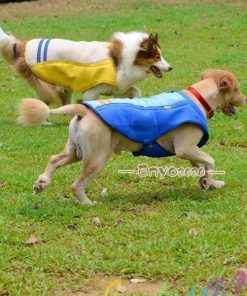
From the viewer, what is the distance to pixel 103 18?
18.9 metres

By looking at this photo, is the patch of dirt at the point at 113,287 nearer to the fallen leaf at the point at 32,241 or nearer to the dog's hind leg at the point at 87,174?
the fallen leaf at the point at 32,241

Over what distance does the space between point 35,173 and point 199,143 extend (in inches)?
69.7

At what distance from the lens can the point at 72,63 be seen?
29.1ft

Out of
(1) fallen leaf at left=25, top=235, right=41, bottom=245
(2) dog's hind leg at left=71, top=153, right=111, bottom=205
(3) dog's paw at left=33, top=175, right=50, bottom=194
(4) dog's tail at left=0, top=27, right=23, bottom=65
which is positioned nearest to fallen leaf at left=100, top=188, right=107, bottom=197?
(2) dog's hind leg at left=71, top=153, right=111, bottom=205

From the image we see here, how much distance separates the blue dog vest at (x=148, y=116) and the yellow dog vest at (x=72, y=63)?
2.85 metres

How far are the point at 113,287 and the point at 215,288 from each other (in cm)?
65

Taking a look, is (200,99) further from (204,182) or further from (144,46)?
(144,46)

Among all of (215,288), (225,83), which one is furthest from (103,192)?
(215,288)

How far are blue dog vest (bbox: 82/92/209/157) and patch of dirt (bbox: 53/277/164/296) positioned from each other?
5.30ft

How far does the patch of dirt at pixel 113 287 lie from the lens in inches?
169

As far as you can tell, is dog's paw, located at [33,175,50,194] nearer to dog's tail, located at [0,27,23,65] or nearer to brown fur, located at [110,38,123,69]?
brown fur, located at [110,38,123,69]

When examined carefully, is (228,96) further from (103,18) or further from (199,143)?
(103,18)

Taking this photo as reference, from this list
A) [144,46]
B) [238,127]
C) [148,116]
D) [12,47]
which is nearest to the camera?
[148,116]

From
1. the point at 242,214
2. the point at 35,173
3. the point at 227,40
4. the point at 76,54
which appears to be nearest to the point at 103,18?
the point at 227,40
